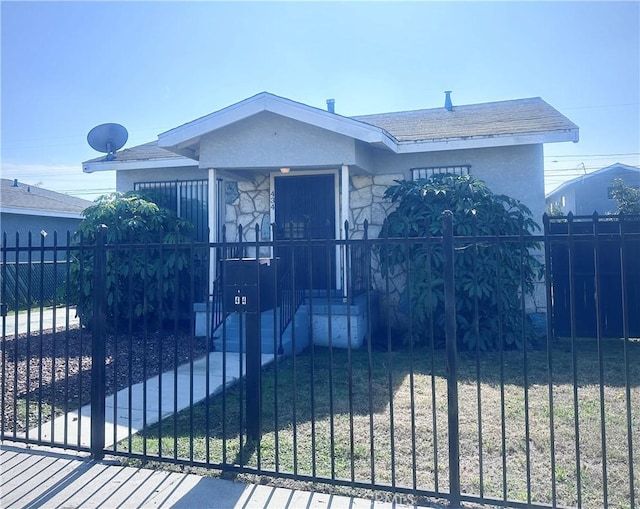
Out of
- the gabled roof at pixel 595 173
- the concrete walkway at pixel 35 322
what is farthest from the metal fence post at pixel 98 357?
the gabled roof at pixel 595 173

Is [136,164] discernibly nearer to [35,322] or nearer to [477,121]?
[35,322]

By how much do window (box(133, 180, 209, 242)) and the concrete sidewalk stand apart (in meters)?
6.79

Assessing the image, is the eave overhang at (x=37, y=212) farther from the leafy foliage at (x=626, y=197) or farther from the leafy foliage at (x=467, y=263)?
the leafy foliage at (x=626, y=197)

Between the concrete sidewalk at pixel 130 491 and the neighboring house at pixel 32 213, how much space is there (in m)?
12.1

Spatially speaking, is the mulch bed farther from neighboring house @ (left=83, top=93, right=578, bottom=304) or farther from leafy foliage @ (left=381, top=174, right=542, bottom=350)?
leafy foliage @ (left=381, top=174, right=542, bottom=350)

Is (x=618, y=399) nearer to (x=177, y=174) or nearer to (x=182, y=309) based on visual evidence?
(x=182, y=309)

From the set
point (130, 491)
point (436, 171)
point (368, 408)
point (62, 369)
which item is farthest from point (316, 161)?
point (130, 491)

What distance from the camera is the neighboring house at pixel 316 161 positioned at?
8578 millimetres

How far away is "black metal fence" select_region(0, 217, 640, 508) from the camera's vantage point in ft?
11.2

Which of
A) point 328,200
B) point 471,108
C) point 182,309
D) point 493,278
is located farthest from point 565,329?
point 182,309

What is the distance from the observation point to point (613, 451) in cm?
411

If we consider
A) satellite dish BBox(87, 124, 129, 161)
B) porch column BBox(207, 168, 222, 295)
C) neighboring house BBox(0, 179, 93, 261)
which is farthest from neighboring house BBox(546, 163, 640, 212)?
neighboring house BBox(0, 179, 93, 261)

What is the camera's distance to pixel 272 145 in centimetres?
880

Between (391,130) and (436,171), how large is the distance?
1906 millimetres
